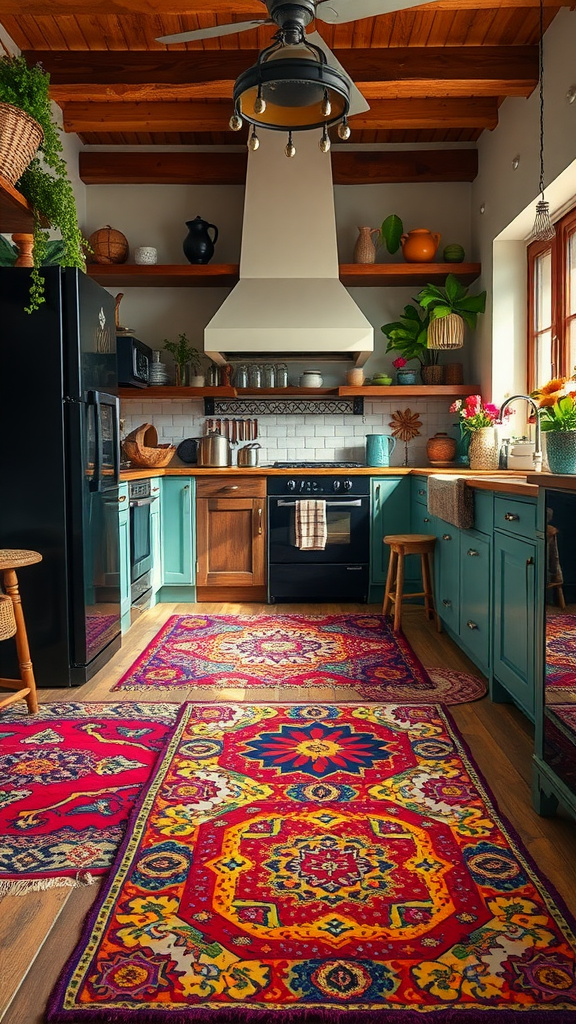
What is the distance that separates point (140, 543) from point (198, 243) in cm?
238

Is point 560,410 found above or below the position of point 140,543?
above

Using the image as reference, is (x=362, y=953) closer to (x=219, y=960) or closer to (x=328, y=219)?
(x=219, y=960)

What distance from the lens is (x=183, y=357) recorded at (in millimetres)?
5887

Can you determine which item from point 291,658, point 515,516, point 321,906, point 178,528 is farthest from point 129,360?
point 321,906

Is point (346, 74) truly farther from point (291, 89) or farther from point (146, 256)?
point (146, 256)

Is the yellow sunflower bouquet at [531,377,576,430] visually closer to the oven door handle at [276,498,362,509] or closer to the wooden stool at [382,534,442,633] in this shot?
the wooden stool at [382,534,442,633]

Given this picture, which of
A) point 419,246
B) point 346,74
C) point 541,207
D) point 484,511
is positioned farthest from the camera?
point 419,246

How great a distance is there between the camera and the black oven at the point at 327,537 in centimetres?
533

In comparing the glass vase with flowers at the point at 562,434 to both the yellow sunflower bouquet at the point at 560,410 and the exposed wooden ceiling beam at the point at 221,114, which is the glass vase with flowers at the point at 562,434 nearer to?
the yellow sunflower bouquet at the point at 560,410

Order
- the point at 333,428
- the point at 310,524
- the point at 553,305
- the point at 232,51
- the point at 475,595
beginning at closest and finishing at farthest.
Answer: the point at 475,595 < the point at 232,51 < the point at 553,305 < the point at 310,524 < the point at 333,428

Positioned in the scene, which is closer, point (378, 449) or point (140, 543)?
point (140, 543)

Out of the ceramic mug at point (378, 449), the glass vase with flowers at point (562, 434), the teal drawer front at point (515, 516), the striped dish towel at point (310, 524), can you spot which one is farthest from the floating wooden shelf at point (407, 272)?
the glass vase with flowers at point (562, 434)

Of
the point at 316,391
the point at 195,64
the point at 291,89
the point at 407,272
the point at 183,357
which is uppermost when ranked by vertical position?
the point at 195,64

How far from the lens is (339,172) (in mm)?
5871
